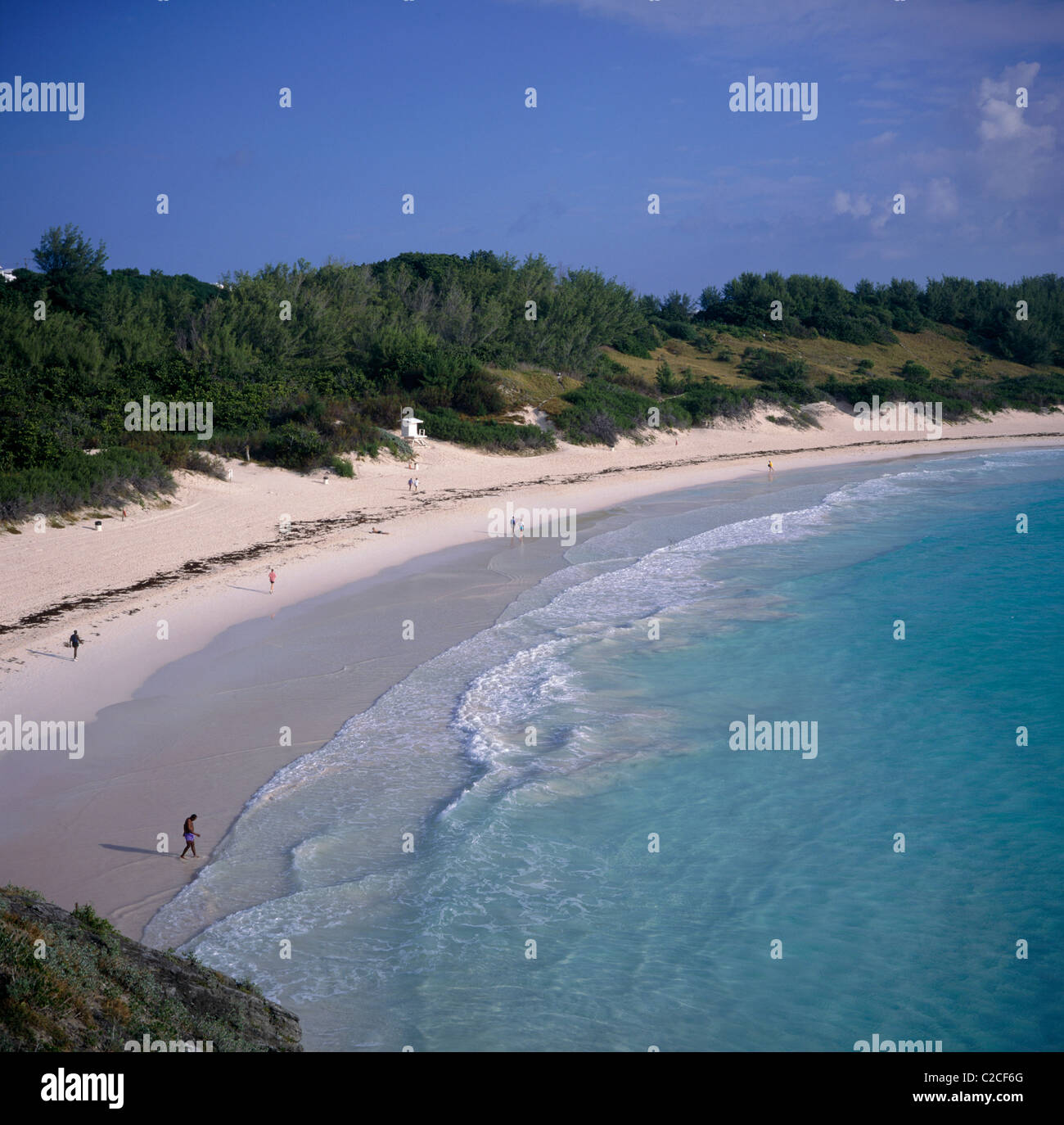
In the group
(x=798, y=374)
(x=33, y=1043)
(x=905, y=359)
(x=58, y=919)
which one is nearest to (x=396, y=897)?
(x=58, y=919)

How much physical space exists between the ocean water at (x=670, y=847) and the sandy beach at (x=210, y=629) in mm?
834

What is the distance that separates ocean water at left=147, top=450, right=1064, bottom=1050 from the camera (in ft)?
25.1

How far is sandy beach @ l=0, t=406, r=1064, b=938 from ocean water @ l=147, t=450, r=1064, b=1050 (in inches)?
32.8

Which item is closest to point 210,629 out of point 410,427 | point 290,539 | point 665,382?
point 290,539

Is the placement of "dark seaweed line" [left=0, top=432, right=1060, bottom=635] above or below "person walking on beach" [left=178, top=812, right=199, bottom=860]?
above

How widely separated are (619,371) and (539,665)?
37805 mm

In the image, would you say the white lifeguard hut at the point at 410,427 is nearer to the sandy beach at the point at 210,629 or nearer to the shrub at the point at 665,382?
the sandy beach at the point at 210,629

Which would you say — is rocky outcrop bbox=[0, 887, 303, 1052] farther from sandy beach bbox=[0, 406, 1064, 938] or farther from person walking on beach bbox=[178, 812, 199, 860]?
person walking on beach bbox=[178, 812, 199, 860]

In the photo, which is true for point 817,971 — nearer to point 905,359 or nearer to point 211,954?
point 211,954

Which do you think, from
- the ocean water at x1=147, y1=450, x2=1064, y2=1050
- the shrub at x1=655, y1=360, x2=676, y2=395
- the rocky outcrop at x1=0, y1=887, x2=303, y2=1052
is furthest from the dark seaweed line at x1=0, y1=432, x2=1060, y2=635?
the rocky outcrop at x1=0, y1=887, x2=303, y2=1052

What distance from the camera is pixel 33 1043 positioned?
4598 mm

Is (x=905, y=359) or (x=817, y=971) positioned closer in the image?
(x=817, y=971)

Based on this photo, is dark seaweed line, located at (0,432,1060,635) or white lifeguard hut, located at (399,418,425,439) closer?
dark seaweed line, located at (0,432,1060,635)

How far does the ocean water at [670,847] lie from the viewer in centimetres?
764
